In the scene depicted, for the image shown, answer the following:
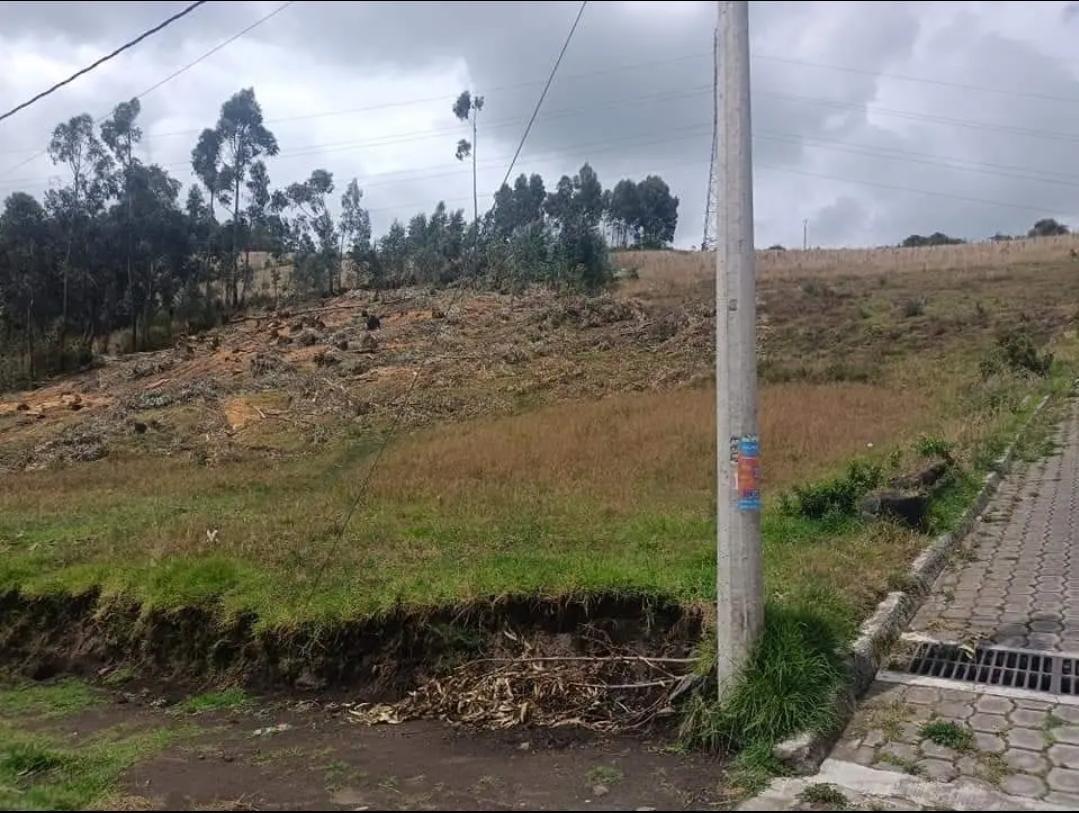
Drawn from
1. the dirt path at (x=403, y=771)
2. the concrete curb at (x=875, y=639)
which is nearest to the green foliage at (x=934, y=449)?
the concrete curb at (x=875, y=639)

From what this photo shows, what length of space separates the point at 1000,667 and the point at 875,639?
→ 0.64 meters

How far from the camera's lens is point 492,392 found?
21.1 meters

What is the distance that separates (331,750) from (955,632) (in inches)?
143

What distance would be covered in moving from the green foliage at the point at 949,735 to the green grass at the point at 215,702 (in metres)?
3.83

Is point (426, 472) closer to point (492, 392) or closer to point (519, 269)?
point (492, 392)

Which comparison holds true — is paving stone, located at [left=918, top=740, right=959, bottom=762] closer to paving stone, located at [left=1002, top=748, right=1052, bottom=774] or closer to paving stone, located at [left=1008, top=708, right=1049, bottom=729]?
paving stone, located at [left=1002, top=748, right=1052, bottom=774]

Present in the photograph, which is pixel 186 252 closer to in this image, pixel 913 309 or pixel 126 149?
pixel 126 149

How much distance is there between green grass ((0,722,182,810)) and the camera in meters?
3.83

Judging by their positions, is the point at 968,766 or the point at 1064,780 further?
the point at 968,766

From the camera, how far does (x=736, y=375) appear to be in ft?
13.5

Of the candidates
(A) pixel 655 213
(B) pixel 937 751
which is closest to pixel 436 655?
(B) pixel 937 751

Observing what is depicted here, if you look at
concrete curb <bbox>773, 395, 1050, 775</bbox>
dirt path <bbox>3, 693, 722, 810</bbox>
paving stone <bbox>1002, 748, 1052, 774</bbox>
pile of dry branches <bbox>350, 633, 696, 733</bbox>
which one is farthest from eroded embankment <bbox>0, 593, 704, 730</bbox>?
paving stone <bbox>1002, 748, 1052, 774</bbox>

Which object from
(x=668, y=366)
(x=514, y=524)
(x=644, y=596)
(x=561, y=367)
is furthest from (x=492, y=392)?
(x=644, y=596)

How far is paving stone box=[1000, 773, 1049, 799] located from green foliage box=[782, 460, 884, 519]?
404 cm
